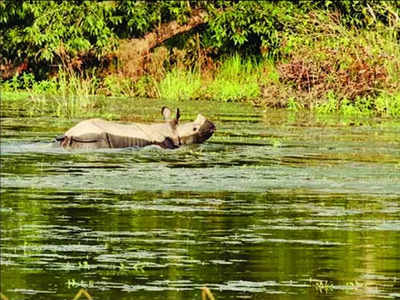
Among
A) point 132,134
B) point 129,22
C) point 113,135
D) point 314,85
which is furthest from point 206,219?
point 129,22

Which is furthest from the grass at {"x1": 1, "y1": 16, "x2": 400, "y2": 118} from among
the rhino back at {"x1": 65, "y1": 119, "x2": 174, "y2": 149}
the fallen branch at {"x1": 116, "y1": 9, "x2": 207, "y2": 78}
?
the rhino back at {"x1": 65, "y1": 119, "x2": 174, "y2": 149}

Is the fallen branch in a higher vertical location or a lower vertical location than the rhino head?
higher

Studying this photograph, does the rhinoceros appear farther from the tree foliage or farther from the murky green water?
the tree foliage

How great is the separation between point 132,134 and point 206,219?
6.83 metres

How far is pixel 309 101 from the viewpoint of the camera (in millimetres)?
28688

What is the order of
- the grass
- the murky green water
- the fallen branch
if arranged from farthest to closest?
the fallen branch < the grass < the murky green water

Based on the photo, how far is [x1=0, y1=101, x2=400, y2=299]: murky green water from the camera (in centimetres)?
930

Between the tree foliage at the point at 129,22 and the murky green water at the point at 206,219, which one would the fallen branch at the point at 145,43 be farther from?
the murky green water at the point at 206,219

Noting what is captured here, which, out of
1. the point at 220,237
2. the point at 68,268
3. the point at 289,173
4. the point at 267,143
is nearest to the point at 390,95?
the point at 267,143

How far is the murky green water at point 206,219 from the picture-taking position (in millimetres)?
9297

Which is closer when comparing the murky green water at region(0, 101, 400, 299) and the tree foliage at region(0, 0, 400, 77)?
the murky green water at region(0, 101, 400, 299)

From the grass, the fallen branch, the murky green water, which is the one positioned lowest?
the murky green water

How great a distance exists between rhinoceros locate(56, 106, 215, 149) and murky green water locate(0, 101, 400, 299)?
10.6 inches

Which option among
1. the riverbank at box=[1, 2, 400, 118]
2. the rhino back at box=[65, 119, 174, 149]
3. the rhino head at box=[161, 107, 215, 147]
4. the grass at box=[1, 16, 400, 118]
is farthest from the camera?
the riverbank at box=[1, 2, 400, 118]
